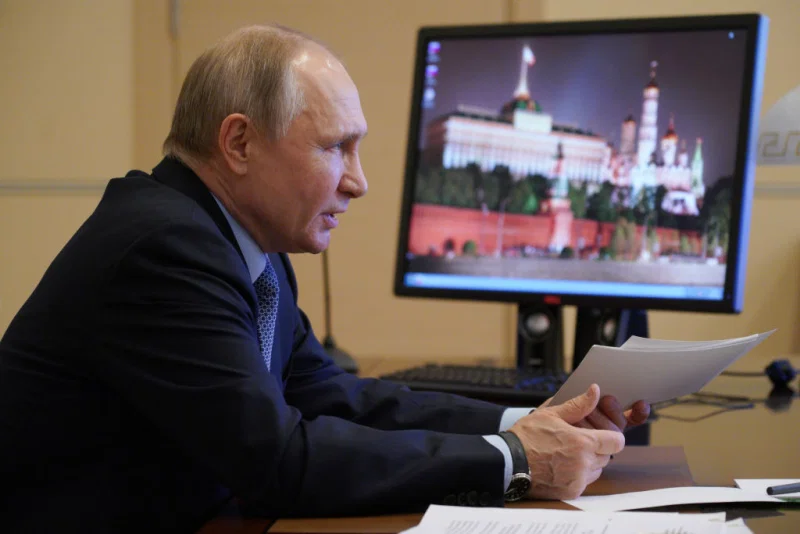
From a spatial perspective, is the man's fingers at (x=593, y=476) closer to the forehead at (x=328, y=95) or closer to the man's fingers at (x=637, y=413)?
the man's fingers at (x=637, y=413)

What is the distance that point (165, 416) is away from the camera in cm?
99

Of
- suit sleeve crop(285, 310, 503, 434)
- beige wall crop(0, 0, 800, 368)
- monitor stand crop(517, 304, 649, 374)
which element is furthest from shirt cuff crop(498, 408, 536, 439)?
beige wall crop(0, 0, 800, 368)

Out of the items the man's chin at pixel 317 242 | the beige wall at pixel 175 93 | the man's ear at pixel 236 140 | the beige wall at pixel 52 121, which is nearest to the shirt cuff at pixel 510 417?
the man's chin at pixel 317 242

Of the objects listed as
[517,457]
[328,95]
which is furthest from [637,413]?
[328,95]

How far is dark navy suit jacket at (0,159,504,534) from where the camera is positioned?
96cm

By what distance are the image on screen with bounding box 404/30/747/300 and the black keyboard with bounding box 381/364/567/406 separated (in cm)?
19

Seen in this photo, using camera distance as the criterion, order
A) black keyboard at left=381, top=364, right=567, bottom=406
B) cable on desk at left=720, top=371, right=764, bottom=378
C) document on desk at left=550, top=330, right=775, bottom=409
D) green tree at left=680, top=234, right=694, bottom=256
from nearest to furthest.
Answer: document on desk at left=550, top=330, right=775, bottom=409 → black keyboard at left=381, top=364, right=567, bottom=406 → green tree at left=680, top=234, right=694, bottom=256 → cable on desk at left=720, top=371, right=764, bottom=378

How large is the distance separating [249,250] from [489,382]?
1.94 ft

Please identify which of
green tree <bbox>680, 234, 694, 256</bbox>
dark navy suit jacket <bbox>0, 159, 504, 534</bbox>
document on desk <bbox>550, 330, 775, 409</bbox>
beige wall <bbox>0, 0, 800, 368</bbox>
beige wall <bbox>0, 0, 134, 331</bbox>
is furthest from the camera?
beige wall <bbox>0, 0, 134, 331</bbox>

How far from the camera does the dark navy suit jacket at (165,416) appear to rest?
0.96 meters

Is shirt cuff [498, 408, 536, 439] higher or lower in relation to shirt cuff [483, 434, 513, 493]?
lower

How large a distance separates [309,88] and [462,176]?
2.48ft

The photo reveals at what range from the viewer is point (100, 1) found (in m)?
3.66

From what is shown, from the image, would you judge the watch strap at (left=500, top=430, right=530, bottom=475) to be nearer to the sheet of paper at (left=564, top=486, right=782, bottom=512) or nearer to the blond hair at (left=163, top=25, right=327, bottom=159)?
the sheet of paper at (left=564, top=486, right=782, bottom=512)
